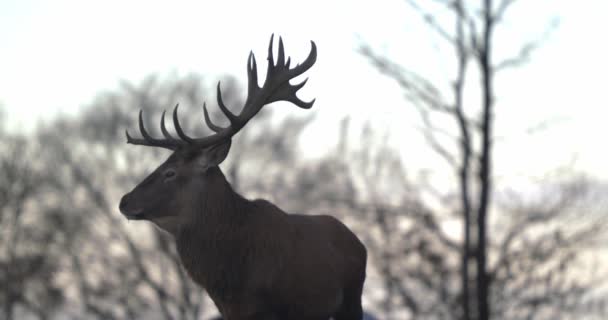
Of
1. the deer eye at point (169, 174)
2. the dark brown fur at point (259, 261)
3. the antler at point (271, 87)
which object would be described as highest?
the antler at point (271, 87)

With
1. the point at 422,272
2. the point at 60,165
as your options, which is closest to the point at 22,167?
the point at 60,165

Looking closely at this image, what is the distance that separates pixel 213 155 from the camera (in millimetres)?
5246

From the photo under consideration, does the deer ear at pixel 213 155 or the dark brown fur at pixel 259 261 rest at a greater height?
the deer ear at pixel 213 155

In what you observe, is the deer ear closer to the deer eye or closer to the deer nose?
the deer eye

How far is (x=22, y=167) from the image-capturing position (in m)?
21.9

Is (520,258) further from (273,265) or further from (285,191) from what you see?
(285,191)

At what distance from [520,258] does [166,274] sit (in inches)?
505

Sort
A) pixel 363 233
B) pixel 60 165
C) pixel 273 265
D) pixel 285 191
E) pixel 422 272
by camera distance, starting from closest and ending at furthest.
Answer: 1. pixel 273 265
2. pixel 422 272
3. pixel 363 233
4. pixel 285 191
5. pixel 60 165

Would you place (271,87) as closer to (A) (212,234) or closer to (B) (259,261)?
(A) (212,234)

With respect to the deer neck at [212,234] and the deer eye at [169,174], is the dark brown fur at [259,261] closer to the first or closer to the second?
the deer neck at [212,234]

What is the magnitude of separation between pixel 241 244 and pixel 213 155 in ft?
1.99

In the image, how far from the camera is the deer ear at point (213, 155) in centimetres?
520

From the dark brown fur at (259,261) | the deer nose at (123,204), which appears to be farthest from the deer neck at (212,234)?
the deer nose at (123,204)

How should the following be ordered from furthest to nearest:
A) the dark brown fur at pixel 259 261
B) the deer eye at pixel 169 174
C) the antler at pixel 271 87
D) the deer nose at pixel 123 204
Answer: the antler at pixel 271 87, the deer eye at pixel 169 174, the deer nose at pixel 123 204, the dark brown fur at pixel 259 261
